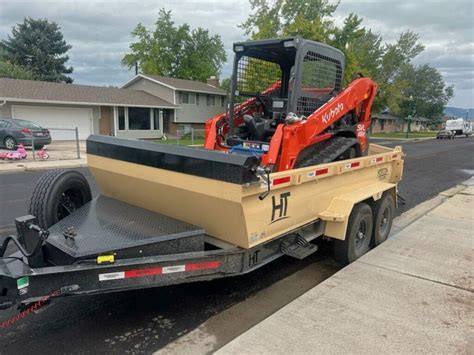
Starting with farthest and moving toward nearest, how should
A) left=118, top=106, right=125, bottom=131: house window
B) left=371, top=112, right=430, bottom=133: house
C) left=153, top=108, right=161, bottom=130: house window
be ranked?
left=371, top=112, right=430, bottom=133: house
left=153, top=108, right=161, bottom=130: house window
left=118, top=106, right=125, bottom=131: house window

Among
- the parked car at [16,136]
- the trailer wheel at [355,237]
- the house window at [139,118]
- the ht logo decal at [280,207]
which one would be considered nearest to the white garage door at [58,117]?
the house window at [139,118]

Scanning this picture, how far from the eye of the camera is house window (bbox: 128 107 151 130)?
3022 cm

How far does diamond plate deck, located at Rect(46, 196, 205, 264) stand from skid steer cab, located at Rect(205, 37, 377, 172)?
151 centimetres

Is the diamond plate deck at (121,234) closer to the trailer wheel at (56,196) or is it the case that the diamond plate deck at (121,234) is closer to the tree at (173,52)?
the trailer wheel at (56,196)

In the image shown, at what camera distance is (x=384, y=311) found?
132 inches

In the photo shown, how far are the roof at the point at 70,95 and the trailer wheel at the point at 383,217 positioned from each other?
2329 centimetres

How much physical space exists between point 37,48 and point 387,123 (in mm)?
59928

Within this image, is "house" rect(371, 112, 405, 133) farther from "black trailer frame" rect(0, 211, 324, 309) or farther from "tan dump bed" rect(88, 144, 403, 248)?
"black trailer frame" rect(0, 211, 324, 309)

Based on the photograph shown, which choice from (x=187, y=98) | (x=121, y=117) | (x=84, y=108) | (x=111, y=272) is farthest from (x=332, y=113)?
(x=187, y=98)

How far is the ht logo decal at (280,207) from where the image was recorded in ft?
10.9

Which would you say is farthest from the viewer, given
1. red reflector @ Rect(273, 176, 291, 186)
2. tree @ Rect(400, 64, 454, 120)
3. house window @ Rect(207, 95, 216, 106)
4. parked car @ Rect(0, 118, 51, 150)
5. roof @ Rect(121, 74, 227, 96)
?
tree @ Rect(400, 64, 454, 120)

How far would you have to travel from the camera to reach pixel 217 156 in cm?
299

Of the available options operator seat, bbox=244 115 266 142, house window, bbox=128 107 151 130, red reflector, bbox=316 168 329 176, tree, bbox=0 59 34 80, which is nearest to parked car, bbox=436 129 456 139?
house window, bbox=128 107 151 130

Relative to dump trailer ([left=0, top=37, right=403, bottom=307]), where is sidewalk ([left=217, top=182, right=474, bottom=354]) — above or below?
below
